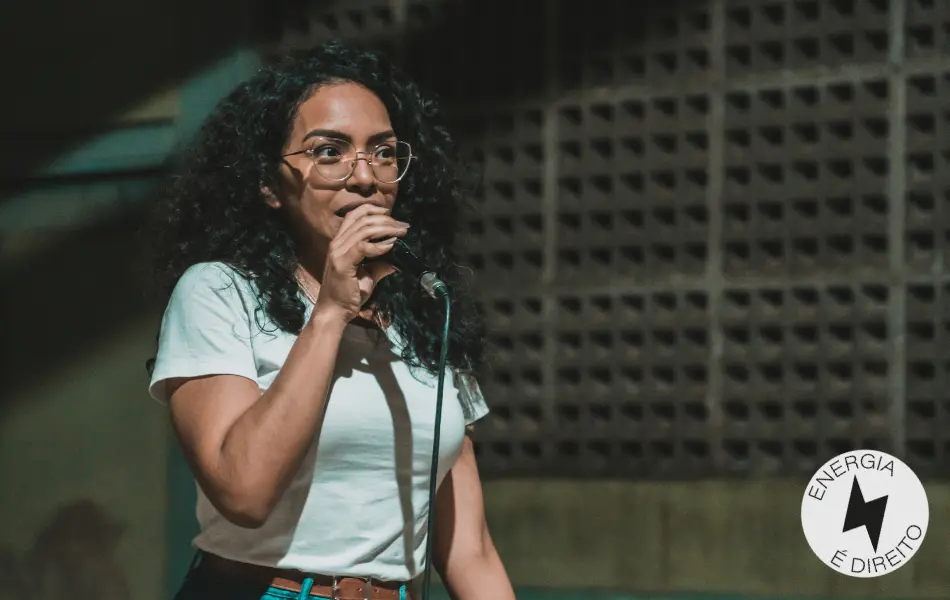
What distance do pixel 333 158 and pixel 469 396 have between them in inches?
20.1

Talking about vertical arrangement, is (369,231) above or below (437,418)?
above

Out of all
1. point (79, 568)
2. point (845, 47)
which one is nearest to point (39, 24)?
point (79, 568)

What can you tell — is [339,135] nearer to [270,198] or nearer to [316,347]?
[270,198]

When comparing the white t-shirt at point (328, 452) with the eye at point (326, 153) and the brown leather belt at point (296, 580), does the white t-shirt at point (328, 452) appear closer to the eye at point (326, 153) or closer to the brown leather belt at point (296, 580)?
the brown leather belt at point (296, 580)

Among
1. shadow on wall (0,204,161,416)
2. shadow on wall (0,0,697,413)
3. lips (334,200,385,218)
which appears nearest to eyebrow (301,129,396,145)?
lips (334,200,385,218)

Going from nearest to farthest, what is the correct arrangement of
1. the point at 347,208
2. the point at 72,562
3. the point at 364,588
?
the point at 364,588, the point at 347,208, the point at 72,562

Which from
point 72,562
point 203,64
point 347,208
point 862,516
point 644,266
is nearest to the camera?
point 347,208

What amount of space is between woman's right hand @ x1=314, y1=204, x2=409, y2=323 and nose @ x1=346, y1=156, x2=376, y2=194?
0.14m

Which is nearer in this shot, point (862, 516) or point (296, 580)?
point (296, 580)

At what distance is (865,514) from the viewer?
316cm

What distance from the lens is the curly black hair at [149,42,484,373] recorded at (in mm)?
2594

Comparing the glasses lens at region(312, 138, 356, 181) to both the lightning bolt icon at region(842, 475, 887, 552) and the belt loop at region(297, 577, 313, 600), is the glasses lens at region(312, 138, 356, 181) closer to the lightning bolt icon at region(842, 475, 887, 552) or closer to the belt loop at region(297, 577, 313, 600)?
the belt loop at region(297, 577, 313, 600)

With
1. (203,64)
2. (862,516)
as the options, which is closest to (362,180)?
(862,516)

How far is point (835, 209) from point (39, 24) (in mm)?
3290
